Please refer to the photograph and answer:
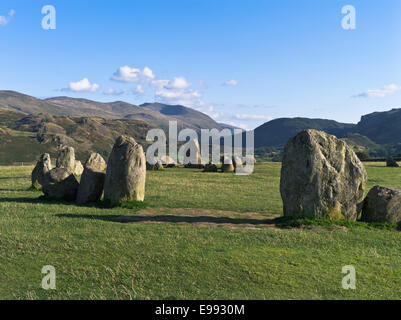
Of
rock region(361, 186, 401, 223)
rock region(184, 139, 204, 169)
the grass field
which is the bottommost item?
the grass field

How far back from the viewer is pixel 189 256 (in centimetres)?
1150

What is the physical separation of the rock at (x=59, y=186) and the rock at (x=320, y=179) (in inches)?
533

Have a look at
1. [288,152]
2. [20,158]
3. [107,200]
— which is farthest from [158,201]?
[20,158]

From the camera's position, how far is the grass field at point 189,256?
30.8 feet

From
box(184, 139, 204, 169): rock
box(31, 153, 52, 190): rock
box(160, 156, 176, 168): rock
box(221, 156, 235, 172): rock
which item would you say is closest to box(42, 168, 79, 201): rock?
box(31, 153, 52, 190): rock

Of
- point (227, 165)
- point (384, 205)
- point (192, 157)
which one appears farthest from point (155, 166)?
point (384, 205)

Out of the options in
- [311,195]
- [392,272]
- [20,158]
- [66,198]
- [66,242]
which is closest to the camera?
[392,272]

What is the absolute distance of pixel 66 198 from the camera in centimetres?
2325

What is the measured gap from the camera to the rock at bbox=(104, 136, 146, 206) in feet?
69.8

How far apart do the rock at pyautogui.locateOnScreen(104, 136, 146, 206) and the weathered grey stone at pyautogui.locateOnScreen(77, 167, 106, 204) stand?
3.07ft

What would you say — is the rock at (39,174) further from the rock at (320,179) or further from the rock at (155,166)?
the rock at (155,166)

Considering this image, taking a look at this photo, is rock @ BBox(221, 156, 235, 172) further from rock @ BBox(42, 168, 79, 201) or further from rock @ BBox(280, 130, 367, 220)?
rock @ BBox(280, 130, 367, 220)
